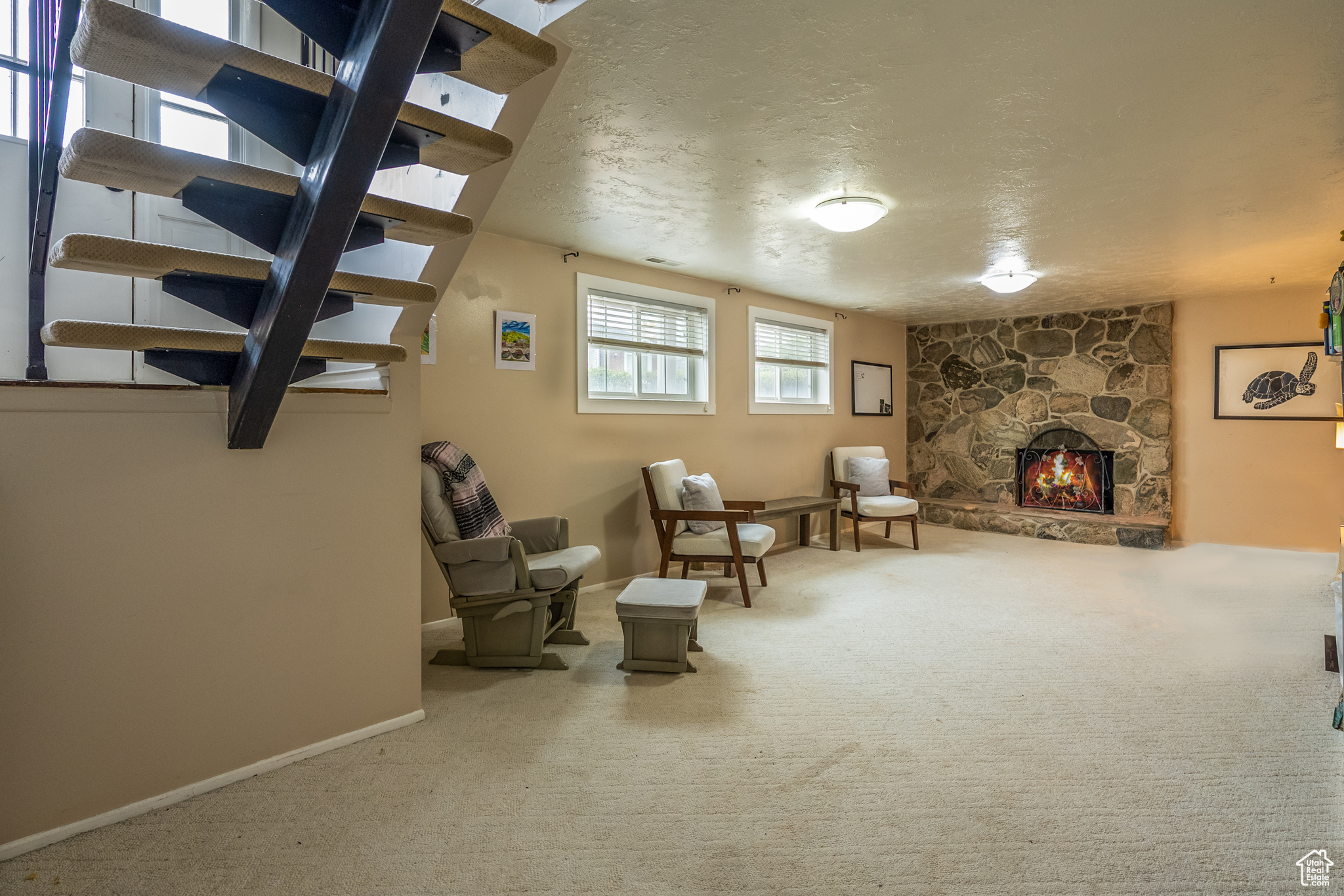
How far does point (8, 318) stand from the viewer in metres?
2.31

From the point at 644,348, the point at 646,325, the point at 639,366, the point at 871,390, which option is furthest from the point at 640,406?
the point at 871,390

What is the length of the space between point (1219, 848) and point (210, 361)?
301cm

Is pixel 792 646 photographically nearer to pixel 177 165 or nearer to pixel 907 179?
pixel 907 179

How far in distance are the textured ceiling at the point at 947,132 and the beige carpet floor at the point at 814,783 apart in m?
2.18

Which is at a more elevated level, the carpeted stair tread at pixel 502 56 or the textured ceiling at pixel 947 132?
the textured ceiling at pixel 947 132

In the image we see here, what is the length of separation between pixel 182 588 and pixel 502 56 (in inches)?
67.4

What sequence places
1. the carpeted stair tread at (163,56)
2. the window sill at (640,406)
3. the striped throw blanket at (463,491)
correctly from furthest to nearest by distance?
1. the window sill at (640,406)
2. the striped throw blanket at (463,491)
3. the carpeted stair tread at (163,56)

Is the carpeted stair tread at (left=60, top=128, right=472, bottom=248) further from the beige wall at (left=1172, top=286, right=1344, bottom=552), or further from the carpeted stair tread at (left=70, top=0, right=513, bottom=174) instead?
the beige wall at (left=1172, top=286, right=1344, bottom=552)

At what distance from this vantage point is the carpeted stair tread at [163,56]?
106cm

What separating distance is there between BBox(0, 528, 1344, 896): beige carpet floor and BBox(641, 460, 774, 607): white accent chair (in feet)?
2.42

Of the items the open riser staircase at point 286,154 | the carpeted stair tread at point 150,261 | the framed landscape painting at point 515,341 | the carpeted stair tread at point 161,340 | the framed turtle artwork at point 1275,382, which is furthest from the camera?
the framed turtle artwork at point 1275,382

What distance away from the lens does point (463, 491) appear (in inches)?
121

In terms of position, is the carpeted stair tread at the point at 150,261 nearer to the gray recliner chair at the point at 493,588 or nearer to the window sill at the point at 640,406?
the gray recliner chair at the point at 493,588

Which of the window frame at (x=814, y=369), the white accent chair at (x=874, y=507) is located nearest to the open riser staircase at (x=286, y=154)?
the window frame at (x=814, y=369)
